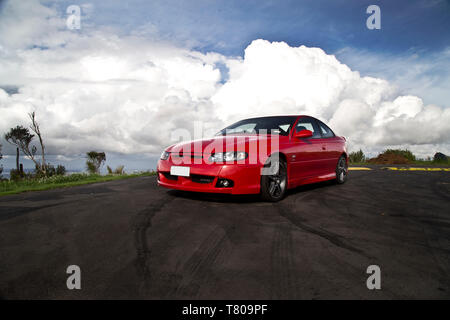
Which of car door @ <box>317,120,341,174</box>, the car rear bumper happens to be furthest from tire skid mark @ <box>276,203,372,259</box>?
car door @ <box>317,120,341,174</box>

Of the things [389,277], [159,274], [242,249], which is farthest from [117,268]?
[389,277]

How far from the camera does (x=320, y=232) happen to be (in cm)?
294

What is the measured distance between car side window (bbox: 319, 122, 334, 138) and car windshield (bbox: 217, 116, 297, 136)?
1.12 m

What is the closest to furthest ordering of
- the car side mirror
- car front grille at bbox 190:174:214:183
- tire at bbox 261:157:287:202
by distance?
car front grille at bbox 190:174:214:183 < tire at bbox 261:157:287:202 < the car side mirror

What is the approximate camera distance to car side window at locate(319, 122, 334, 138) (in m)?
6.43

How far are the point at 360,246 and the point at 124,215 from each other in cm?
261

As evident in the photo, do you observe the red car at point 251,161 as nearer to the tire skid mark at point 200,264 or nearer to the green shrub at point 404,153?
the tire skid mark at point 200,264

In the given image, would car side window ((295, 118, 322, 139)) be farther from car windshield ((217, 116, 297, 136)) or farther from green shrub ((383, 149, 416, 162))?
green shrub ((383, 149, 416, 162))

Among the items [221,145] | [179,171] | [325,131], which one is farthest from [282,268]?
[325,131]

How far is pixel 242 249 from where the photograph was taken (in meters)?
2.44

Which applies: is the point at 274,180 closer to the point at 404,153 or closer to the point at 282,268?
the point at 282,268

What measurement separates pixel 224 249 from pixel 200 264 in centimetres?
35

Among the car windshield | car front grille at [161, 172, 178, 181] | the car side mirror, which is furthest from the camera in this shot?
the car windshield

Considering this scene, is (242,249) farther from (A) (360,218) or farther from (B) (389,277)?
(A) (360,218)
